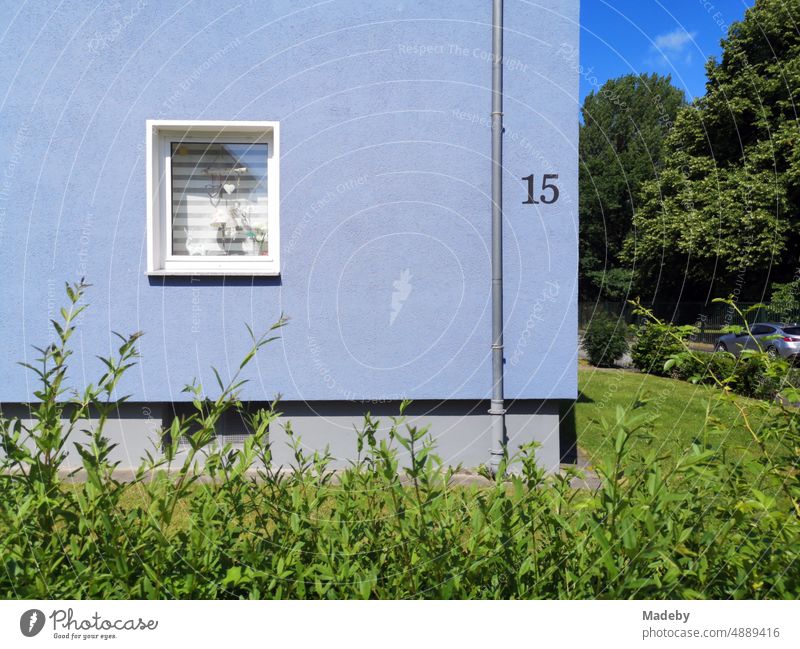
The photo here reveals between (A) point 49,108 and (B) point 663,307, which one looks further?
(A) point 49,108

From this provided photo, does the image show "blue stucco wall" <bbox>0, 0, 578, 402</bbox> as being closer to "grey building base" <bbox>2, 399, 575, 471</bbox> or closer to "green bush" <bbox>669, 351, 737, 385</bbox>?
"grey building base" <bbox>2, 399, 575, 471</bbox>

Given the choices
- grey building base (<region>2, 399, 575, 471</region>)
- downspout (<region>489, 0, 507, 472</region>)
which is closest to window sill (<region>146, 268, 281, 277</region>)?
grey building base (<region>2, 399, 575, 471</region>)

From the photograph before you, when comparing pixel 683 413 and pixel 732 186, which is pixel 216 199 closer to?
pixel 732 186

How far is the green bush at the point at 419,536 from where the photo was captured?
133 centimetres

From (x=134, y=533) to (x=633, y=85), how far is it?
2.44 m

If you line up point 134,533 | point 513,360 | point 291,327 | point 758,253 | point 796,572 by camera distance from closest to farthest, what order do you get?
point 796,572, point 134,533, point 758,253, point 513,360, point 291,327

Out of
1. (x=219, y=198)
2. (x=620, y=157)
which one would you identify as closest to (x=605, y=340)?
(x=620, y=157)

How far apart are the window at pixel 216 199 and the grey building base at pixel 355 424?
4.11 feet

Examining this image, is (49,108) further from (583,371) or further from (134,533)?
(583,371)

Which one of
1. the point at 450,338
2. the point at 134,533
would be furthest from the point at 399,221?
the point at 134,533

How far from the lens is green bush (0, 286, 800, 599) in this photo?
1.33m

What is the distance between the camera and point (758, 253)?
1862mm

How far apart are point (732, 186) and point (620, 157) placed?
1.66 ft

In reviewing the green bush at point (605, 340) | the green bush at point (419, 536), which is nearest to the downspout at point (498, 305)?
the green bush at point (605, 340)
